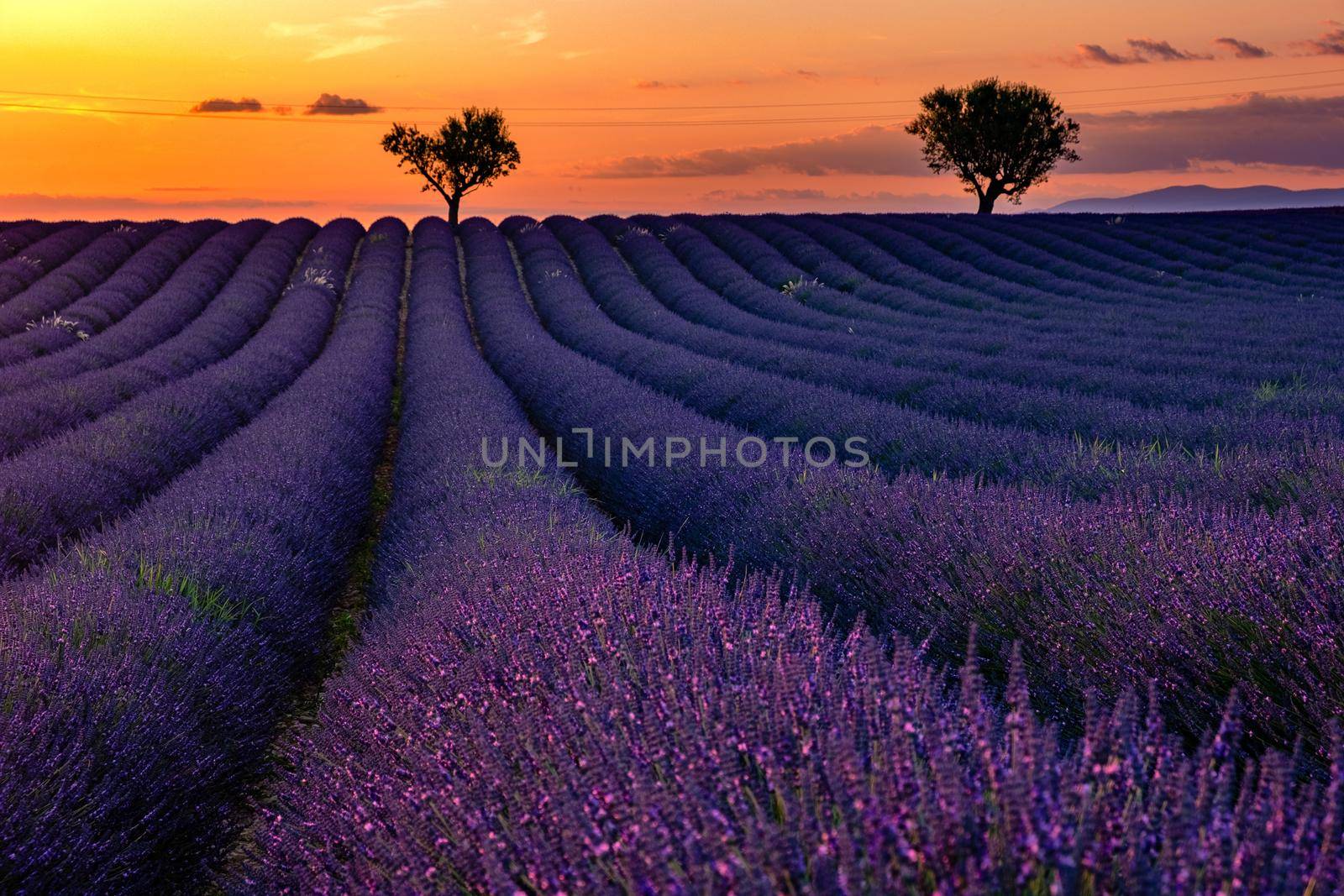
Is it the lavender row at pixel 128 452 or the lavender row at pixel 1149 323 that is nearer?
the lavender row at pixel 128 452

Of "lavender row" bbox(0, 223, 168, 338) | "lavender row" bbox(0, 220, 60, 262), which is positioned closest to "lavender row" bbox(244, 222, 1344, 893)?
"lavender row" bbox(0, 223, 168, 338)

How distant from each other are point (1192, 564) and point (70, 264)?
21.3 meters

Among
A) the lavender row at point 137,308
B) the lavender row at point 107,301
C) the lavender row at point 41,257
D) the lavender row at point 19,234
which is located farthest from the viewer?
the lavender row at point 19,234

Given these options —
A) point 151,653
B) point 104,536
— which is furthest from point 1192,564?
point 104,536

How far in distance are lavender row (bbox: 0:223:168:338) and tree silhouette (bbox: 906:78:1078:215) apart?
24.2 metres

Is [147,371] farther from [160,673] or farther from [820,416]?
[160,673]

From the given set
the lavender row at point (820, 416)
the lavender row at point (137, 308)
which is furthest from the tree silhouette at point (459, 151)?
the lavender row at point (820, 416)

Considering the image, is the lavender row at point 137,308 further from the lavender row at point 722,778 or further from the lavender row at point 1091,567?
the lavender row at point 722,778

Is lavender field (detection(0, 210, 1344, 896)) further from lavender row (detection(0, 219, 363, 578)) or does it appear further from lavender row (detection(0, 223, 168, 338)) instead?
lavender row (detection(0, 223, 168, 338))

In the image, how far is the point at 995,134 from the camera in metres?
30.6

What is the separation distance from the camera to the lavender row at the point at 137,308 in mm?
10125

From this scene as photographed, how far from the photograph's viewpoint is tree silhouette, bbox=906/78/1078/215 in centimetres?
3048

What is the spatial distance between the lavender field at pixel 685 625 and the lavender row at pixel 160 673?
2 cm

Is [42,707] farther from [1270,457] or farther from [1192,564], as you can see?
[1270,457]
